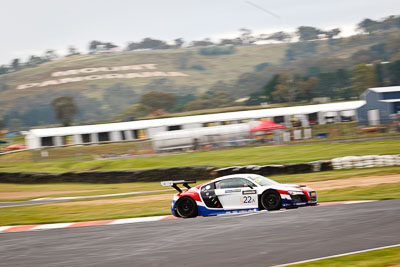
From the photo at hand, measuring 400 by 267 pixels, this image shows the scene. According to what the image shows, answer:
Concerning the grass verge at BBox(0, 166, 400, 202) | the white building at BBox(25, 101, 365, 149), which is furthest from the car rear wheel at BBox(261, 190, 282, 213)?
the white building at BBox(25, 101, 365, 149)

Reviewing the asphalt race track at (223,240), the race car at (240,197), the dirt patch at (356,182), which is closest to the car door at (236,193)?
the race car at (240,197)

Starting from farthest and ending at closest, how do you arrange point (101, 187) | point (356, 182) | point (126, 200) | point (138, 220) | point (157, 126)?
1. point (157, 126)
2. point (101, 187)
3. point (126, 200)
4. point (356, 182)
5. point (138, 220)

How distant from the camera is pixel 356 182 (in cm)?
2256

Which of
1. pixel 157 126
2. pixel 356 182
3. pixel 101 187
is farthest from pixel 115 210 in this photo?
pixel 157 126

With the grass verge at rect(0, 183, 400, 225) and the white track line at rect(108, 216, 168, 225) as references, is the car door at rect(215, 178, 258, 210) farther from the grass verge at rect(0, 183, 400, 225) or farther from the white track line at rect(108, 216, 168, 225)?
the grass verge at rect(0, 183, 400, 225)

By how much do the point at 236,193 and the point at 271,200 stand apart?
3.43 ft

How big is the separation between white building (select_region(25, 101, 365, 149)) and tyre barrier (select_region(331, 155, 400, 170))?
111ft

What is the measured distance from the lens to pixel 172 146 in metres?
51.9

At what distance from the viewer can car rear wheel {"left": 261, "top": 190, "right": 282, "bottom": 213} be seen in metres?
15.4

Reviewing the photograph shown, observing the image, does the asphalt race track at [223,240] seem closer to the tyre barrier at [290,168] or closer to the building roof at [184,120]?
the tyre barrier at [290,168]

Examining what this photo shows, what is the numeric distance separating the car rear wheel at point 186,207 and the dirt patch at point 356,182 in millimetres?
7369

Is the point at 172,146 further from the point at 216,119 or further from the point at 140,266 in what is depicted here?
the point at 140,266

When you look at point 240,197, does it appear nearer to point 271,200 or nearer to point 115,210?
point 271,200

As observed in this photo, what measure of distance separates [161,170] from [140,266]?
23.3 m
